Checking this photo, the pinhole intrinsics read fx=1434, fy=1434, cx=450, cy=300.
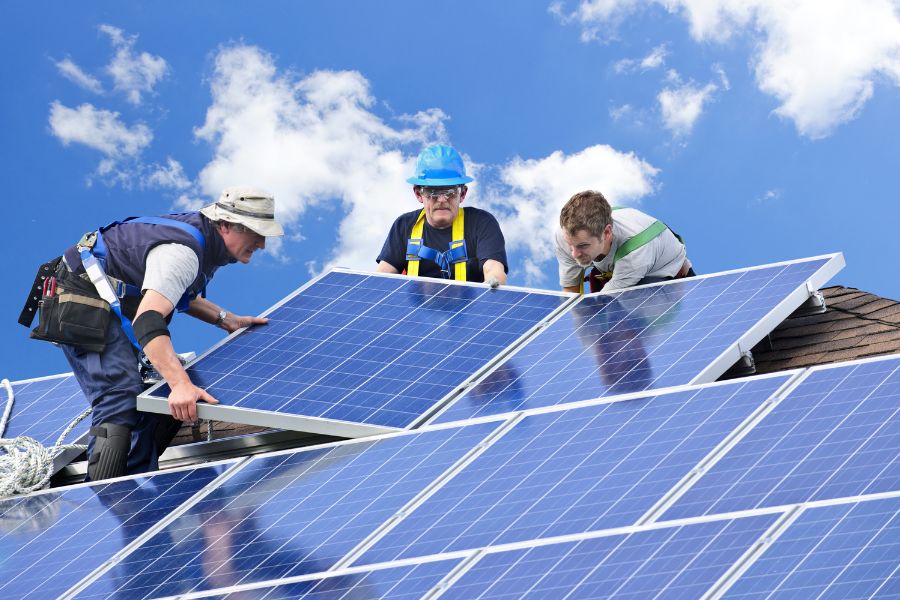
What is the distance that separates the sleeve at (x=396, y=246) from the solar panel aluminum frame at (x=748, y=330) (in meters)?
2.18

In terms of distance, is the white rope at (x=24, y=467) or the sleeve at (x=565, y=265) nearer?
the white rope at (x=24, y=467)

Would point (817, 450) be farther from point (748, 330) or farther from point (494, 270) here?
point (494, 270)

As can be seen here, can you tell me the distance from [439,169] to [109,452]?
4.23 meters

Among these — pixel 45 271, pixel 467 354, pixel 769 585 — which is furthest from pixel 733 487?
pixel 45 271

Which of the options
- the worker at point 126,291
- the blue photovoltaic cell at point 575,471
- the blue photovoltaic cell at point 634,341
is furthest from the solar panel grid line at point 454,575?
the worker at point 126,291

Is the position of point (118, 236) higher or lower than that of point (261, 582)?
higher

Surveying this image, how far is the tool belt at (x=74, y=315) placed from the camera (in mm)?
11570

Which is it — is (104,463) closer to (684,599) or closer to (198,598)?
(198,598)

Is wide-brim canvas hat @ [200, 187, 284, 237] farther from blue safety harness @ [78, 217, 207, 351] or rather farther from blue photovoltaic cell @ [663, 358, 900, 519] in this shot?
blue photovoltaic cell @ [663, 358, 900, 519]

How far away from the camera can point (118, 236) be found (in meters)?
11.9

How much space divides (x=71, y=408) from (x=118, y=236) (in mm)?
2381

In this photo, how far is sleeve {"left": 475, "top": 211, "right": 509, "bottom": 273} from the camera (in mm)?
13398

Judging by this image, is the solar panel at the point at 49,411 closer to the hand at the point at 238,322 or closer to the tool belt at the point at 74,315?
the tool belt at the point at 74,315

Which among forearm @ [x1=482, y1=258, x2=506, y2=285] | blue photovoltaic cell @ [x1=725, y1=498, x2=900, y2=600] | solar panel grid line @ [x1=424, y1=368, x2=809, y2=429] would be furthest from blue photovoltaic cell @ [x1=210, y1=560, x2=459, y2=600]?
forearm @ [x1=482, y1=258, x2=506, y2=285]
